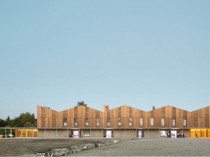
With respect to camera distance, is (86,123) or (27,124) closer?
(86,123)

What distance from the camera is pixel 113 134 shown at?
80750 mm

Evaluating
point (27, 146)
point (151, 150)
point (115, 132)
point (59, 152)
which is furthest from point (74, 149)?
point (115, 132)

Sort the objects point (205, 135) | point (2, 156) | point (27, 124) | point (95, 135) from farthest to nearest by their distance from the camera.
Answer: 1. point (27, 124)
2. point (95, 135)
3. point (205, 135)
4. point (2, 156)

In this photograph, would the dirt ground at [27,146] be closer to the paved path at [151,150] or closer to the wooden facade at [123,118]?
the paved path at [151,150]

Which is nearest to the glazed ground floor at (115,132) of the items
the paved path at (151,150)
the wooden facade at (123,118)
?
the wooden facade at (123,118)

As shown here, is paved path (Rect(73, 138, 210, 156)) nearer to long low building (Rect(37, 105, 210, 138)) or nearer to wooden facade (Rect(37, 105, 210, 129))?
long low building (Rect(37, 105, 210, 138))

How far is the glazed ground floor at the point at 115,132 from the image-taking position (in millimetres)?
79062

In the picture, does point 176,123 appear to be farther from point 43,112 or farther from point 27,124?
point 27,124

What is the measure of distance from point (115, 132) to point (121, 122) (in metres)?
2.50

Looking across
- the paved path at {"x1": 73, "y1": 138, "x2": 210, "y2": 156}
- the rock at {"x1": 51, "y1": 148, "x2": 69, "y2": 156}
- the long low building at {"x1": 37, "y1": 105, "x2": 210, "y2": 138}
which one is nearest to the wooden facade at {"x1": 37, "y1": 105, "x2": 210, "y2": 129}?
the long low building at {"x1": 37, "y1": 105, "x2": 210, "y2": 138}

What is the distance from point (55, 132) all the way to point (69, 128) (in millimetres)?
3304

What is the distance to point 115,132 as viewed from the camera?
8088 cm

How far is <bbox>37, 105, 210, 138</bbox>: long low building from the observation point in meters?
78.1

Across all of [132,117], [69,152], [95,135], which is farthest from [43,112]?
[69,152]
